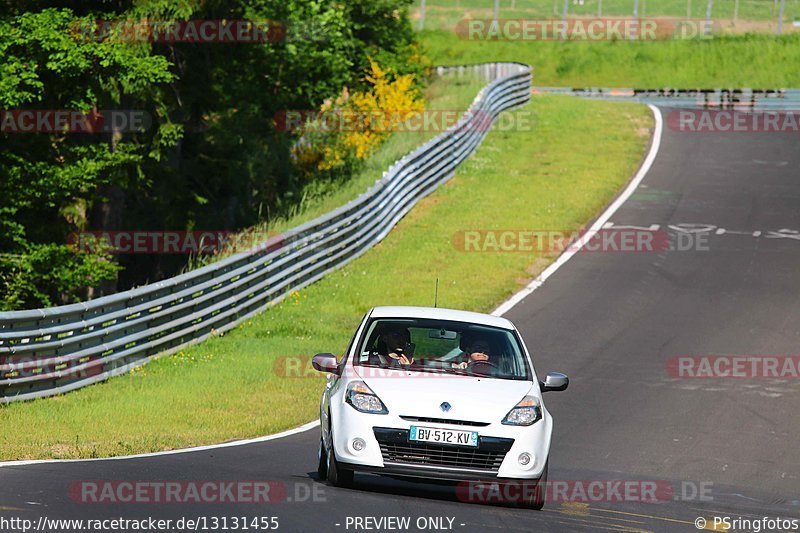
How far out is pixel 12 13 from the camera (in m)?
30.5

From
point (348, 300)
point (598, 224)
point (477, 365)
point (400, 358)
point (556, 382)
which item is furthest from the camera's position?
point (598, 224)

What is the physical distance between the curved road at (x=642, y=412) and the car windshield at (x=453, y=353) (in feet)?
3.37

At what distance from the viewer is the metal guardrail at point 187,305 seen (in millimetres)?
15562

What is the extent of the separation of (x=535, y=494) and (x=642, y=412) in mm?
5940

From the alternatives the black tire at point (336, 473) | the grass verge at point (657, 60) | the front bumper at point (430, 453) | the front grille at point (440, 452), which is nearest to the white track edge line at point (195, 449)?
the black tire at point (336, 473)

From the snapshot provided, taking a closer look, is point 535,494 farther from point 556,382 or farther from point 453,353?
point 453,353

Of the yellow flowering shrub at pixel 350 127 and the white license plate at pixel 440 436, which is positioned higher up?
the yellow flowering shrub at pixel 350 127

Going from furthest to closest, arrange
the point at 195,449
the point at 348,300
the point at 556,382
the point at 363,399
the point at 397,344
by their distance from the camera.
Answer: the point at 348,300 < the point at 195,449 < the point at 397,344 < the point at 556,382 < the point at 363,399

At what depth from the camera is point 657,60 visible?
244 feet

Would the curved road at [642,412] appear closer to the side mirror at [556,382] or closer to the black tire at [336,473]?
the black tire at [336,473]

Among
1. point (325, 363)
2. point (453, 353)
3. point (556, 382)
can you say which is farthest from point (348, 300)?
point (556, 382)

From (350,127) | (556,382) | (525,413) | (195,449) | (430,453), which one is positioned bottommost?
(195,449)

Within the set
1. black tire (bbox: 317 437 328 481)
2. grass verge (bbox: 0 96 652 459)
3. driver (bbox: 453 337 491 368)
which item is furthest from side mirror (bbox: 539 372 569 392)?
grass verge (bbox: 0 96 652 459)

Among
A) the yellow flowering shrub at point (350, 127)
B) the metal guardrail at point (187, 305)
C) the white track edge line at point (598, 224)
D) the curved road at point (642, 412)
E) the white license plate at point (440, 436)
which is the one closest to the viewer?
the curved road at point (642, 412)
